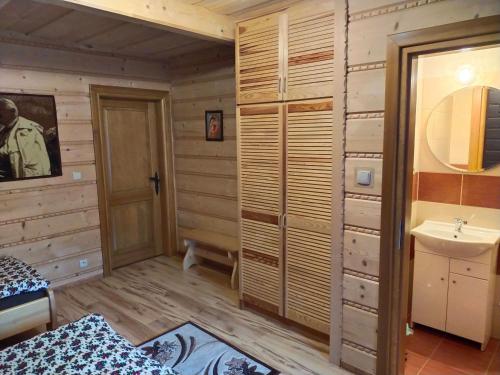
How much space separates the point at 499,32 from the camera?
1614 mm

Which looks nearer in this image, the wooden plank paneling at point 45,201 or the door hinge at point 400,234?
the door hinge at point 400,234

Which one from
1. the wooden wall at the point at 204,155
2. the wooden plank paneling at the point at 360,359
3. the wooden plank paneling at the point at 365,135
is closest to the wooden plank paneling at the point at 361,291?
the wooden plank paneling at the point at 360,359

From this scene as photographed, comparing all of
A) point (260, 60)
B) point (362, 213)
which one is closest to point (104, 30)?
point (260, 60)

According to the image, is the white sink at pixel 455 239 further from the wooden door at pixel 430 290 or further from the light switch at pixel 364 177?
the light switch at pixel 364 177

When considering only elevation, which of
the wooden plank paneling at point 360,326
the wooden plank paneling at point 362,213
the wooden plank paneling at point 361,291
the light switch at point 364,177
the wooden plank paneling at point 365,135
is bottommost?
the wooden plank paneling at point 360,326

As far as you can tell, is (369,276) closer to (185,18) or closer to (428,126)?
(428,126)

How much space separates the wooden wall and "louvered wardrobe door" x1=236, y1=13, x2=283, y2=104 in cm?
86

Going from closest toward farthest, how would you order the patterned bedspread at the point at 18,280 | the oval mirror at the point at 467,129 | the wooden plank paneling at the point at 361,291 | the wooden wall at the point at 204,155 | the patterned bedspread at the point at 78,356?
1. the patterned bedspread at the point at 78,356
2. the wooden plank paneling at the point at 361,291
3. the patterned bedspread at the point at 18,280
4. the oval mirror at the point at 467,129
5. the wooden wall at the point at 204,155

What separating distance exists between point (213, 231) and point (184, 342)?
1564 millimetres

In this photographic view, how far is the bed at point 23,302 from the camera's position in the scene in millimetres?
2486

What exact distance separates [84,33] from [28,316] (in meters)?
2.43

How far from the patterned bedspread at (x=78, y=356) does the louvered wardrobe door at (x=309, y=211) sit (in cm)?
124

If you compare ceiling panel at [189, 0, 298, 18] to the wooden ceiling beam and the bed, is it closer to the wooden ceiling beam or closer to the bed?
the wooden ceiling beam

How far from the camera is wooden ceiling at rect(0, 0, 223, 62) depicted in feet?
9.00
